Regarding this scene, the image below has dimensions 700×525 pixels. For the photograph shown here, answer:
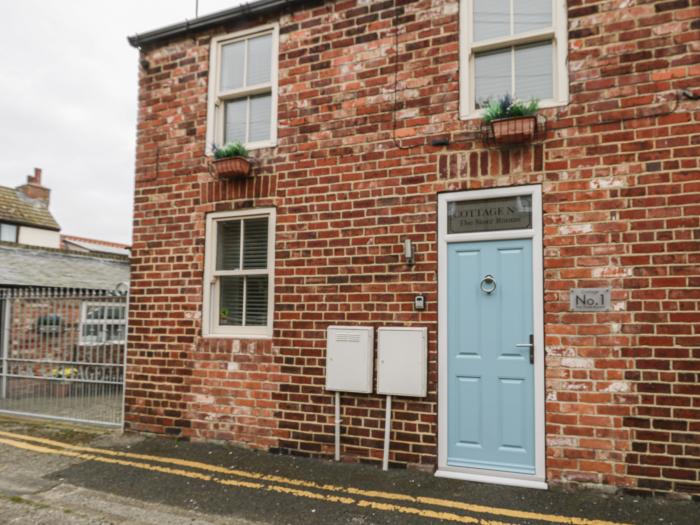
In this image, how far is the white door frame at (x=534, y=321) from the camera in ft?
14.5

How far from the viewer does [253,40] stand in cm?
613

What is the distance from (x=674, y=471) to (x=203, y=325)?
4977 millimetres

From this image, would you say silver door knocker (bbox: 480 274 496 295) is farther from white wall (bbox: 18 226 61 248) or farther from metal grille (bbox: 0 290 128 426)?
white wall (bbox: 18 226 61 248)

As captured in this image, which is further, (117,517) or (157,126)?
(157,126)

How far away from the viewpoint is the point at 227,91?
20.3 ft

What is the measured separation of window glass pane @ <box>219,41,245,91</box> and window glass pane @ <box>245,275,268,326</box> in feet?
8.34

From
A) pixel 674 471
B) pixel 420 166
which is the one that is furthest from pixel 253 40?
pixel 674 471

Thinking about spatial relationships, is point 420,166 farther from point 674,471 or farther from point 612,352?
point 674,471

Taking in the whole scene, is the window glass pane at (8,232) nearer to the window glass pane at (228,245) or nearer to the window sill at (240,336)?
the window glass pane at (228,245)

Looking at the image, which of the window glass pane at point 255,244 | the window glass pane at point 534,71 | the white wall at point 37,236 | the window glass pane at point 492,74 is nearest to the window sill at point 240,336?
the window glass pane at point 255,244

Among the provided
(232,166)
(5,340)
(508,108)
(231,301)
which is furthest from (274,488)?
(5,340)


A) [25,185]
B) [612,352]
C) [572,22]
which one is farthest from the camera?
[25,185]

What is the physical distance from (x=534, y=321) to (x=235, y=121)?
4335 mm

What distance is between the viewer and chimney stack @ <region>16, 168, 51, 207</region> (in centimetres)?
2773
